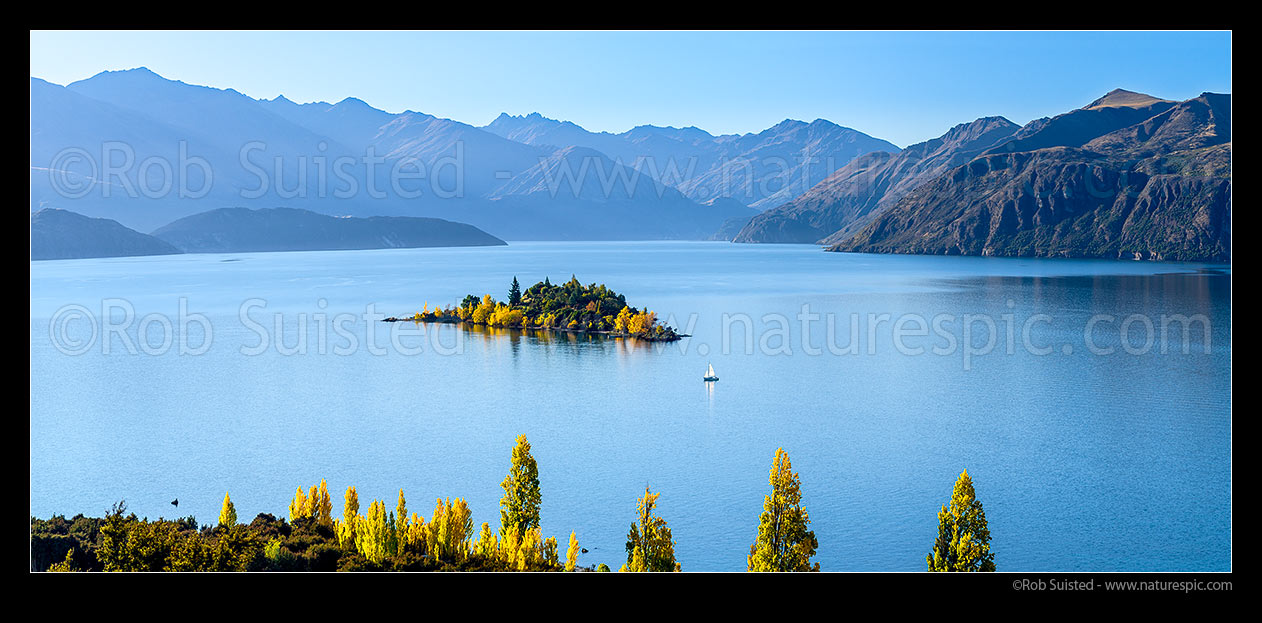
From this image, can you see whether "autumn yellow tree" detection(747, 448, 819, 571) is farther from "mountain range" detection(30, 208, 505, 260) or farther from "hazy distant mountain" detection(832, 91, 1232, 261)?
"mountain range" detection(30, 208, 505, 260)

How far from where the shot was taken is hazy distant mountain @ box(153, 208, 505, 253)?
13212 cm

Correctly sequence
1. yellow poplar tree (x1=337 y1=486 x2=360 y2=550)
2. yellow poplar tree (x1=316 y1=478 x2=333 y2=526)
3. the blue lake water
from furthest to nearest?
the blue lake water
yellow poplar tree (x1=316 y1=478 x2=333 y2=526)
yellow poplar tree (x1=337 y1=486 x2=360 y2=550)

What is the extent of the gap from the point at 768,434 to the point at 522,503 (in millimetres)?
10192

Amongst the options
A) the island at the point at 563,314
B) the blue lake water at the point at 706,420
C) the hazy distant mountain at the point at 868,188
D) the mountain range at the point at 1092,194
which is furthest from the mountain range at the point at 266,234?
the island at the point at 563,314

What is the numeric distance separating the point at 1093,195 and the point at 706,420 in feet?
304

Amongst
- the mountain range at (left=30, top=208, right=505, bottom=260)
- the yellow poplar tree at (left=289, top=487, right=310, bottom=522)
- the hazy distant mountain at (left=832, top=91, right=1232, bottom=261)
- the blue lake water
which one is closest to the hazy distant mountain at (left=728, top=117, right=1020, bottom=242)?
the hazy distant mountain at (left=832, top=91, right=1232, bottom=261)

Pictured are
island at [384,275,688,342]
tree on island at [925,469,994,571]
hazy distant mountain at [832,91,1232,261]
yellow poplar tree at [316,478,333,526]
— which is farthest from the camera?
hazy distant mountain at [832,91,1232,261]

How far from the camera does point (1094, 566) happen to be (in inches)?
501

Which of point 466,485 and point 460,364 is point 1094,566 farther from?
point 460,364

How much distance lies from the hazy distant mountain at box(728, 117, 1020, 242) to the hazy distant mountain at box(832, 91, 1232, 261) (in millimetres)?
26920

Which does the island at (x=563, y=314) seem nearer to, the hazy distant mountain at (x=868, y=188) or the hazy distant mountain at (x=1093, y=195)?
the hazy distant mountain at (x=1093, y=195)

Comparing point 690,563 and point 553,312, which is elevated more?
point 553,312

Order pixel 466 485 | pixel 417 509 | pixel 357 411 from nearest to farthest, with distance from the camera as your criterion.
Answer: pixel 417 509, pixel 466 485, pixel 357 411
